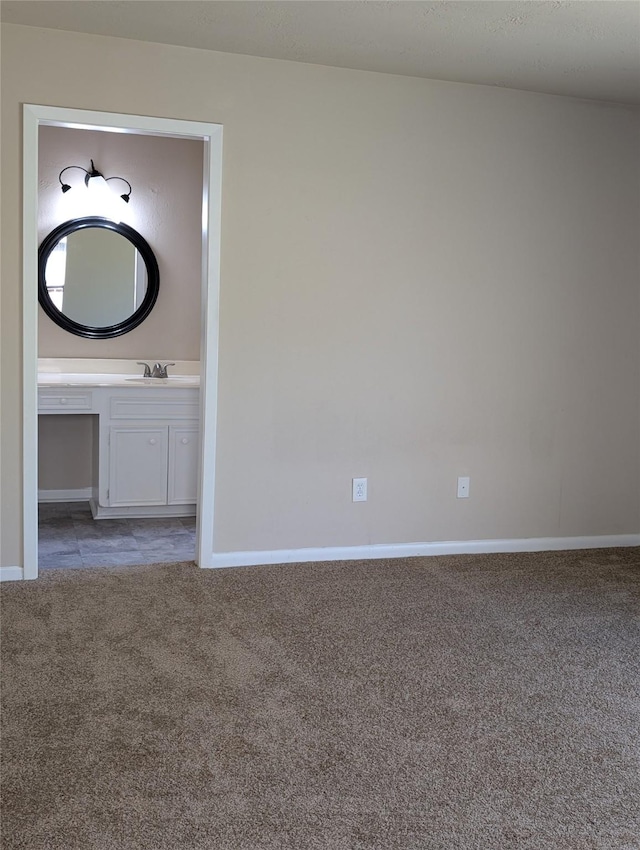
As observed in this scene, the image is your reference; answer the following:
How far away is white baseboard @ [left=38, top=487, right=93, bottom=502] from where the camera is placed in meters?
5.24

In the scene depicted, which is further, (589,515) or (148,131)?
(589,515)

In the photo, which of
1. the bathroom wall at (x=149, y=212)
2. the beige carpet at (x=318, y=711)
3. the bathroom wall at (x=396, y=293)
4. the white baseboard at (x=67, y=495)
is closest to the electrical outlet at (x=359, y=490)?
the bathroom wall at (x=396, y=293)

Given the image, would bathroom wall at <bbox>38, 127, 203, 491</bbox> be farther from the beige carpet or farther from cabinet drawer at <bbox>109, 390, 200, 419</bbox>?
the beige carpet

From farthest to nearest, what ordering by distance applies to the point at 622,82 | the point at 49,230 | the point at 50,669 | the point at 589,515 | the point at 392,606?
the point at 49,230 < the point at 589,515 < the point at 622,82 < the point at 392,606 < the point at 50,669

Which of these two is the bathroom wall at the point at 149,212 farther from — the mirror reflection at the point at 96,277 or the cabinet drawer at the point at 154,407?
the cabinet drawer at the point at 154,407

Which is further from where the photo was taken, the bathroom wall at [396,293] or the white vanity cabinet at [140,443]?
the white vanity cabinet at [140,443]

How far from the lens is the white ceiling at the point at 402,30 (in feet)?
10.1

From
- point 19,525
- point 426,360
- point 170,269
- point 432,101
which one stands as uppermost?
point 432,101

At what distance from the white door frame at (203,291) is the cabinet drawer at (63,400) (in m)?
0.98

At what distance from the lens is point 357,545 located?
4133mm

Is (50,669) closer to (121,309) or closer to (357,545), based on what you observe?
(357,545)

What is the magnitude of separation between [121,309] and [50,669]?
2.94 metres

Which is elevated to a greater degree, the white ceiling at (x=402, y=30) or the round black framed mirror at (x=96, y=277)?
the white ceiling at (x=402, y=30)

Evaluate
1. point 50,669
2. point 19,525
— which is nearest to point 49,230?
point 19,525
